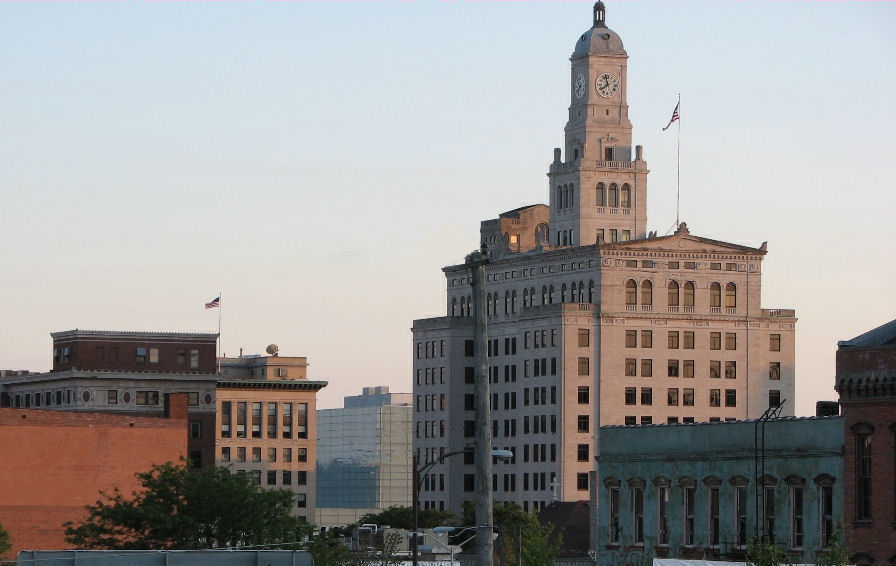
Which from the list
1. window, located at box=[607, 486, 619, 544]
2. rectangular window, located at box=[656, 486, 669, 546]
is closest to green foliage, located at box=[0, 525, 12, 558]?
window, located at box=[607, 486, 619, 544]

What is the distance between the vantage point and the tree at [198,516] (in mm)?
118875

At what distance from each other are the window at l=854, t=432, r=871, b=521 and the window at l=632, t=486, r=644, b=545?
15196 millimetres

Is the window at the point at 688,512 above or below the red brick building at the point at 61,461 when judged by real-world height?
below

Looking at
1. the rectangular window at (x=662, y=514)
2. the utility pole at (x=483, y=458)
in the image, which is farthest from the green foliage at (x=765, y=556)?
the rectangular window at (x=662, y=514)

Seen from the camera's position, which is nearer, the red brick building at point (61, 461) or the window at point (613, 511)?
the window at point (613, 511)

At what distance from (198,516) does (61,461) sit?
168ft

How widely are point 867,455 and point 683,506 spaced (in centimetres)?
1294

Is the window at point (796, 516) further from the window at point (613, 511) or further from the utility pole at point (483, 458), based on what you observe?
the utility pole at point (483, 458)

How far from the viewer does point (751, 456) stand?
87.6 m

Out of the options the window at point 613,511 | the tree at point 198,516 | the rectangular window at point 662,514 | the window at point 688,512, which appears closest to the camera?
the window at point 688,512

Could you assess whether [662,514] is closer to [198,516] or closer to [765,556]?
[765,556]

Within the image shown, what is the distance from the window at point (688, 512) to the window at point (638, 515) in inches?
115

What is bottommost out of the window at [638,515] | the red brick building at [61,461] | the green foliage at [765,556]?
the green foliage at [765,556]

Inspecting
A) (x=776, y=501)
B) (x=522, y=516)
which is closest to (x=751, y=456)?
(x=776, y=501)
